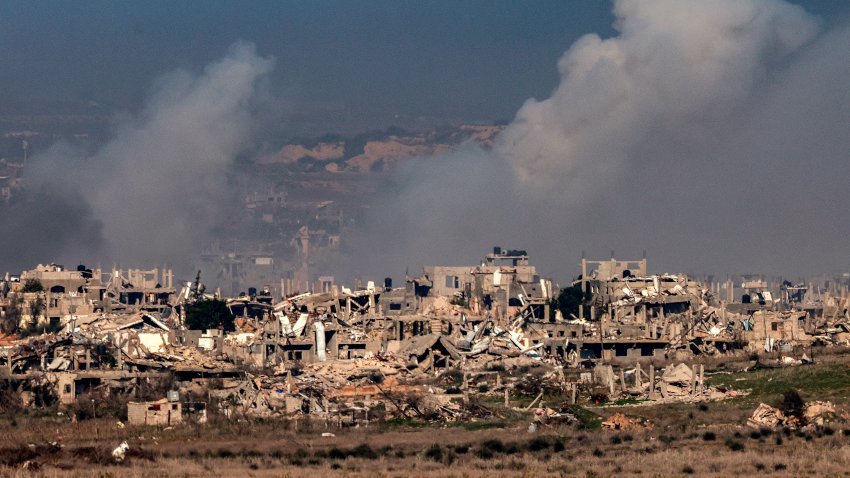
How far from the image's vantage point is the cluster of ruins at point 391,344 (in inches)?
1983

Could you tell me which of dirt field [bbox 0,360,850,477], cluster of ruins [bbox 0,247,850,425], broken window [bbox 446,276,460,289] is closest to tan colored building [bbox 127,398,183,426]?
cluster of ruins [bbox 0,247,850,425]

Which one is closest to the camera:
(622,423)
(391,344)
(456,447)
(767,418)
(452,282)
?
(456,447)

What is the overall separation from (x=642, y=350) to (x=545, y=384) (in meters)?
16.6

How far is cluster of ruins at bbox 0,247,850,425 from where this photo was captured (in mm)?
50375

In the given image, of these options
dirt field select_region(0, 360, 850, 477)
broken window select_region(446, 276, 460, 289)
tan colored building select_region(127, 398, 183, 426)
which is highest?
broken window select_region(446, 276, 460, 289)

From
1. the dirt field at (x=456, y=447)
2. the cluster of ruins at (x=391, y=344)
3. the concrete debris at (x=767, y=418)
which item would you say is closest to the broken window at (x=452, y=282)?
the cluster of ruins at (x=391, y=344)

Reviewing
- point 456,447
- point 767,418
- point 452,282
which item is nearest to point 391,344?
point 767,418

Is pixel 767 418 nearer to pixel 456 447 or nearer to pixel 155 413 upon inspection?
pixel 456 447

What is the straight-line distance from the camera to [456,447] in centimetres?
3947

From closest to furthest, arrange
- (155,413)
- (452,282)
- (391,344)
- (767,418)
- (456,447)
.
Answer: (456,447), (767,418), (155,413), (391,344), (452,282)

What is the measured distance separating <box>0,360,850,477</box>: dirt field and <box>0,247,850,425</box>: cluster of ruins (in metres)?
2.38

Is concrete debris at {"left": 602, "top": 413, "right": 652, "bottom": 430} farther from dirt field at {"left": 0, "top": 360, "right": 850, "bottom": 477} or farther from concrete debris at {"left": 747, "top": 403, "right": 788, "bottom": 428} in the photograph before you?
concrete debris at {"left": 747, "top": 403, "right": 788, "bottom": 428}

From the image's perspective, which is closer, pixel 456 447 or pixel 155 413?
pixel 456 447

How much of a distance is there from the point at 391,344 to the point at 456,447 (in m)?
31.1
